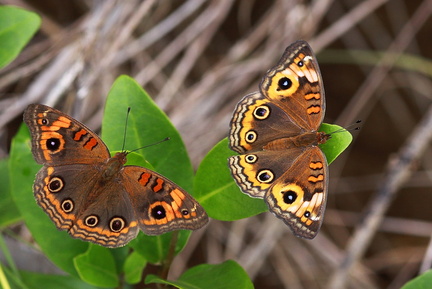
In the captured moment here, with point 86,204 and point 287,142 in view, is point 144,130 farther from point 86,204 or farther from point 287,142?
point 287,142

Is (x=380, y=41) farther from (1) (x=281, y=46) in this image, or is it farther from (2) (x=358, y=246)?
(2) (x=358, y=246)

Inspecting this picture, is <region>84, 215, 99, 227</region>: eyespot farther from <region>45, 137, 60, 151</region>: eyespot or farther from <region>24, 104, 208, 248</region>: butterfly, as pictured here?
<region>45, 137, 60, 151</region>: eyespot

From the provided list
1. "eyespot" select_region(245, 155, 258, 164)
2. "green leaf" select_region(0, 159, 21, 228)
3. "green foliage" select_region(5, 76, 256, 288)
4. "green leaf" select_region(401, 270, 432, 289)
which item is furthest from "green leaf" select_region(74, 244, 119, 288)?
"green leaf" select_region(401, 270, 432, 289)

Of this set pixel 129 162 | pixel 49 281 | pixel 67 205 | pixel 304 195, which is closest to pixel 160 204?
pixel 129 162

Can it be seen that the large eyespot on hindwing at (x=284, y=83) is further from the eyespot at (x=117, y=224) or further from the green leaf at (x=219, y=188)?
the eyespot at (x=117, y=224)

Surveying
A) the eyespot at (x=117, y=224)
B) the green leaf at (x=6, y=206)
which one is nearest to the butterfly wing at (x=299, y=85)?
the eyespot at (x=117, y=224)

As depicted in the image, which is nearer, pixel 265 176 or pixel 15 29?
pixel 265 176
